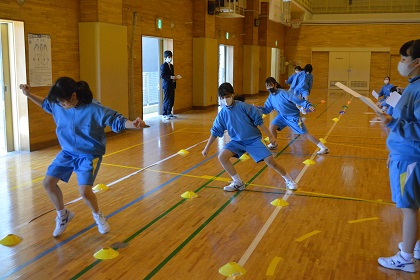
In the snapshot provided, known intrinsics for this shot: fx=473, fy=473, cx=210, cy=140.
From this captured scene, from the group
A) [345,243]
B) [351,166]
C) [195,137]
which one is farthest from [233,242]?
[195,137]

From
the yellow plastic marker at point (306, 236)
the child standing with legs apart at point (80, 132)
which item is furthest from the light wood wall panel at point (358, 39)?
the child standing with legs apart at point (80, 132)

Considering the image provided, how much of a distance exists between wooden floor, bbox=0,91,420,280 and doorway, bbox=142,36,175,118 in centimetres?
677

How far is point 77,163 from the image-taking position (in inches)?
180

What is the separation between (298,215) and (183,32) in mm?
11439

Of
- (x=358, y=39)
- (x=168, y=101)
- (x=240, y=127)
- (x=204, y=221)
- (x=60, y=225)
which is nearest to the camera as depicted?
(x=60, y=225)

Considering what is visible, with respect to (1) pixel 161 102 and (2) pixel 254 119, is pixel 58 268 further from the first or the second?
(1) pixel 161 102

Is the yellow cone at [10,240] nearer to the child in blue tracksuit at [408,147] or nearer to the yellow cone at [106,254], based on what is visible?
the yellow cone at [106,254]

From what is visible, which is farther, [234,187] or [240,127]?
[234,187]

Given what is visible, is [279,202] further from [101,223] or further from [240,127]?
[101,223]

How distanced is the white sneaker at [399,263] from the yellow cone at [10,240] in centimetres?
335

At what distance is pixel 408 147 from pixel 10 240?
3.65 metres

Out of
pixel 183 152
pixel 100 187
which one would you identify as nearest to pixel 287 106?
pixel 183 152

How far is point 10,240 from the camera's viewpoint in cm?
450

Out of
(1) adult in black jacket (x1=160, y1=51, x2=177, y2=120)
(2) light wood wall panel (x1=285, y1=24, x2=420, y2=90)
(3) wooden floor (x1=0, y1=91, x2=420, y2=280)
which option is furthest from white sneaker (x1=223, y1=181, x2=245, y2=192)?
(2) light wood wall panel (x1=285, y1=24, x2=420, y2=90)
